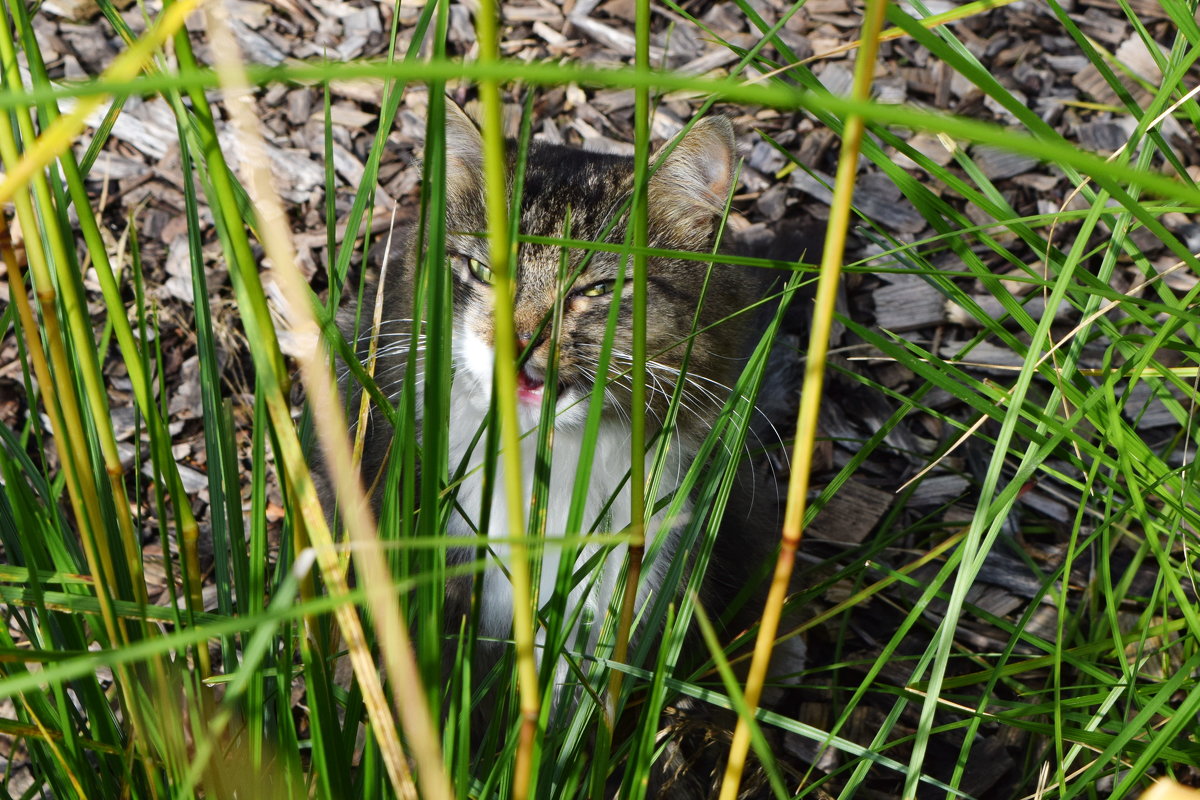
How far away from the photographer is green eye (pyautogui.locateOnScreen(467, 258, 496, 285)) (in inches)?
80.4

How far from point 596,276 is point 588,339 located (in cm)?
15

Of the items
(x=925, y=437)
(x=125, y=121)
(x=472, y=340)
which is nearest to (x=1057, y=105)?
(x=925, y=437)

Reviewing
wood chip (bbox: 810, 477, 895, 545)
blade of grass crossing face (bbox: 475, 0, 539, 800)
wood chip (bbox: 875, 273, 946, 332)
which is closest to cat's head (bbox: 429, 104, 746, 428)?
wood chip (bbox: 810, 477, 895, 545)

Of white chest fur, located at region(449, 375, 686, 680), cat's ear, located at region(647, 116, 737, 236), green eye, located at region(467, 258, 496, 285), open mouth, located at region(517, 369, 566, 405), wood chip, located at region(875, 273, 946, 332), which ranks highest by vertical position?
cat's ear, located at region(647, 116, 737, 236)

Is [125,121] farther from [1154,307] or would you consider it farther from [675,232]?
[1154,307]

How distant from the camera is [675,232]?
2168 mm

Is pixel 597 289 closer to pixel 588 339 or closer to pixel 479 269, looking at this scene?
pixel 588 339

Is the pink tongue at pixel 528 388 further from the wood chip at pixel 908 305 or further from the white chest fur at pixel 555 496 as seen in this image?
the wood chip at pixel 908 305

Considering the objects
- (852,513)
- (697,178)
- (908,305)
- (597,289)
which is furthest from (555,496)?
(908,305)

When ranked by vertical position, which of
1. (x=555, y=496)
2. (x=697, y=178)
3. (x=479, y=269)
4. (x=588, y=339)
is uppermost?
(x=697, y=178)

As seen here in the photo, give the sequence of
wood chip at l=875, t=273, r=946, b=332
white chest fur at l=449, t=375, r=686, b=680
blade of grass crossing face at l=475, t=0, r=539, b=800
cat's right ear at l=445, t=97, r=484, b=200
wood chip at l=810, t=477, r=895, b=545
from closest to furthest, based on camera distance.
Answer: blade of grass crossing face at l=475, t=0, r=539, b=800 → white chest fur at l=449, t=375, r=686, b=680 → cat's right ear at l=445, t=97, r=484, b=200 → wood chip at l=810, t=477, r=895, b=545 → wood chip at l=875, t=273, r=946, b=332

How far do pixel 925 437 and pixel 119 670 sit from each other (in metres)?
2.06

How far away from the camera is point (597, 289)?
204 cm

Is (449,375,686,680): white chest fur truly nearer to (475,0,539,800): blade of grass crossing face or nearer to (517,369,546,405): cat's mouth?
(517,369,546,405): cat's mouth
